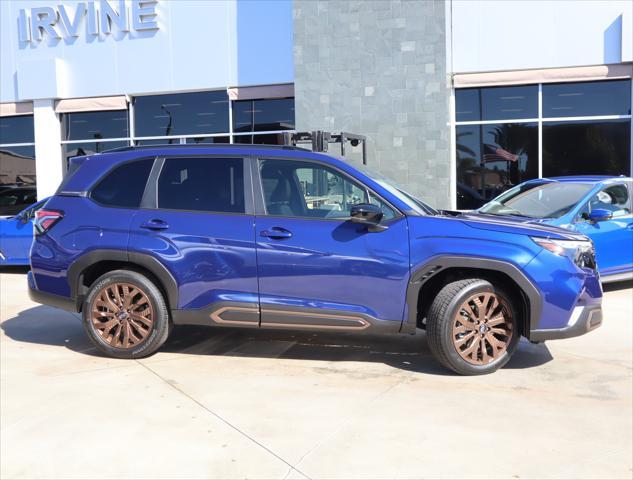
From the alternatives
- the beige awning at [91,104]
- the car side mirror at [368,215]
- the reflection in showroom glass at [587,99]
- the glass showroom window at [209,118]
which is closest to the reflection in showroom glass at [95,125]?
the beige awning at [91,104]

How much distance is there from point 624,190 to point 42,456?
8.02 meters

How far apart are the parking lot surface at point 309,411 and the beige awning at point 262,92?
31.6 ft

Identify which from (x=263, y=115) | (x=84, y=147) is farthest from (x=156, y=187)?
(x=84, y=147)

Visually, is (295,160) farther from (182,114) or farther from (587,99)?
(182,114)

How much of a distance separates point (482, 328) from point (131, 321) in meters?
2.93

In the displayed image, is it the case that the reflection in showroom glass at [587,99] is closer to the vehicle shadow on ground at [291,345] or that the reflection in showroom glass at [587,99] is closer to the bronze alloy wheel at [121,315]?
the vehicle shadow on ground at [291,345]

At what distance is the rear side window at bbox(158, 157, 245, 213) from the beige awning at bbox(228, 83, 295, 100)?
32.0 feet

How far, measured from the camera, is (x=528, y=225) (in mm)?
5410

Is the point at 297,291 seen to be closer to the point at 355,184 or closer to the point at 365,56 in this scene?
the point at 355,184

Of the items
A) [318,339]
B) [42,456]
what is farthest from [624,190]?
[42,456]

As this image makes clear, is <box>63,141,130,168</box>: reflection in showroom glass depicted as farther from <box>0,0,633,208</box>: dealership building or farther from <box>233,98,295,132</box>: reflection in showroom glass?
<box>233,98,295,132</box>: reflection in showroom glass

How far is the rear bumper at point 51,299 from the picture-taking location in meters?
5.77

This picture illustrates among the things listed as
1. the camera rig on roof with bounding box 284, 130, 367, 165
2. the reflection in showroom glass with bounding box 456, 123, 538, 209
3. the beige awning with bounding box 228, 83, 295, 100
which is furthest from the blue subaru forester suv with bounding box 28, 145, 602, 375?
the beige awning with bounding box 228, 83, 295, 100

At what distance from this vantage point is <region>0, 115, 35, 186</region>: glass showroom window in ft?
57.8
